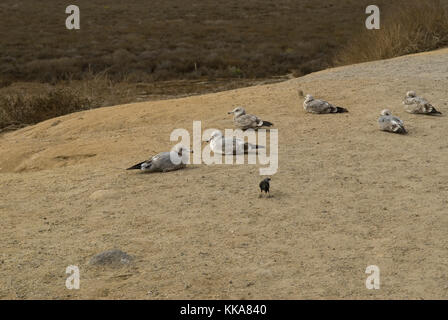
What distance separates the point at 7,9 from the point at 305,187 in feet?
130

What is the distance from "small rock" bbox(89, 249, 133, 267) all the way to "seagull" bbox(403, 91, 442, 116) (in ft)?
18.1

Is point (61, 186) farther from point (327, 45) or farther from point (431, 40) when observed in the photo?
point (327, 45)

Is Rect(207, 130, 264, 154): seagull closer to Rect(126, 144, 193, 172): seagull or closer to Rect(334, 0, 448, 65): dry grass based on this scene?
Rect(126, 144, 193, 172): seagull

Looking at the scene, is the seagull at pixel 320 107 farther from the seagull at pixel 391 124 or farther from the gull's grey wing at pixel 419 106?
the seagull at pixel 391 124

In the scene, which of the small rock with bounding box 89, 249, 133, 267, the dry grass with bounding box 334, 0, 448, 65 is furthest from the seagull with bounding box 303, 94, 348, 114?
the dry grass with bounding box 334, 0, 448, 65

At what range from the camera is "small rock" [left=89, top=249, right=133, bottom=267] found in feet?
14.6

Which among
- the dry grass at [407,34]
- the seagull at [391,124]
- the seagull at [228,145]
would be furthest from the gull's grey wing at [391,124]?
the dry grass at [407,34]

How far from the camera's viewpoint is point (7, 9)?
41.2 m

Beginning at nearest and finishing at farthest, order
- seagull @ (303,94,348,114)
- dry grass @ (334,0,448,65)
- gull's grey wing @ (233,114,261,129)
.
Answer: gull's grey wing @ (233,114,261,129), seagull @ (303,94,348,114), dry grass @ (334,0,448,65)

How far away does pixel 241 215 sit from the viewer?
17.5 feet

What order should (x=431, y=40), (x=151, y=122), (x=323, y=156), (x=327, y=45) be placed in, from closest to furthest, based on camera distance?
(x=323, y=156) → (x=151, y=122) → (x=431, y=40) → (x=327, y=45)

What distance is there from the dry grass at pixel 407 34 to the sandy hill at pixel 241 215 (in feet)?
21.4

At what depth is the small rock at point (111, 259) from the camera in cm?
445
